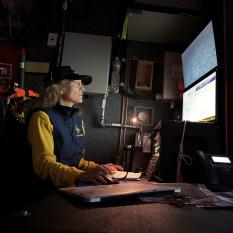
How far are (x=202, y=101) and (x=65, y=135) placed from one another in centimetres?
86

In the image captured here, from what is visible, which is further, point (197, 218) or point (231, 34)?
point (231, 34)

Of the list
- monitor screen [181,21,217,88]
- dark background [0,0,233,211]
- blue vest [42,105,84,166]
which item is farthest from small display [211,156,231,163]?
dark background [0,0,233,211]

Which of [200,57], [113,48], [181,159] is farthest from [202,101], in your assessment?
[113,48]

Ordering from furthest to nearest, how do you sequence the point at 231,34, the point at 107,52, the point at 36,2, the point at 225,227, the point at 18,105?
the point at 36,2 → the point at 107,52 → the point at 18,105 → the point at 231,34 → the point at 225,227

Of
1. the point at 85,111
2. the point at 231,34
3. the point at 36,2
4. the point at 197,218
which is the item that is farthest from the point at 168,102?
the point at 197,218

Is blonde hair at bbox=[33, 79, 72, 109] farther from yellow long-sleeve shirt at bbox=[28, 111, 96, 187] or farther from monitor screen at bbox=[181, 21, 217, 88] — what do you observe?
monitor screen at bbox=[181, 21, 217, 88]

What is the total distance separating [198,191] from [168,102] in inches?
64.6

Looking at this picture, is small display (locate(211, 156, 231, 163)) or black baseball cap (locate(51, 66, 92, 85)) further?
black baseball cap (locate(51, 66, 92, 85))

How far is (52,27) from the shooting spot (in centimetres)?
260

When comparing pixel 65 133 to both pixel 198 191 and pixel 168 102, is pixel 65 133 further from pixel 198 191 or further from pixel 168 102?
pixel 168 102

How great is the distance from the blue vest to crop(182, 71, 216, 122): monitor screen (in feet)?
2.55

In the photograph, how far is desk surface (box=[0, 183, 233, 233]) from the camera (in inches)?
18.8

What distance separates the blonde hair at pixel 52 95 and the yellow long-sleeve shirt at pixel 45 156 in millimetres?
176

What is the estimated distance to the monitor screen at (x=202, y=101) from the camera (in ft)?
5.14
